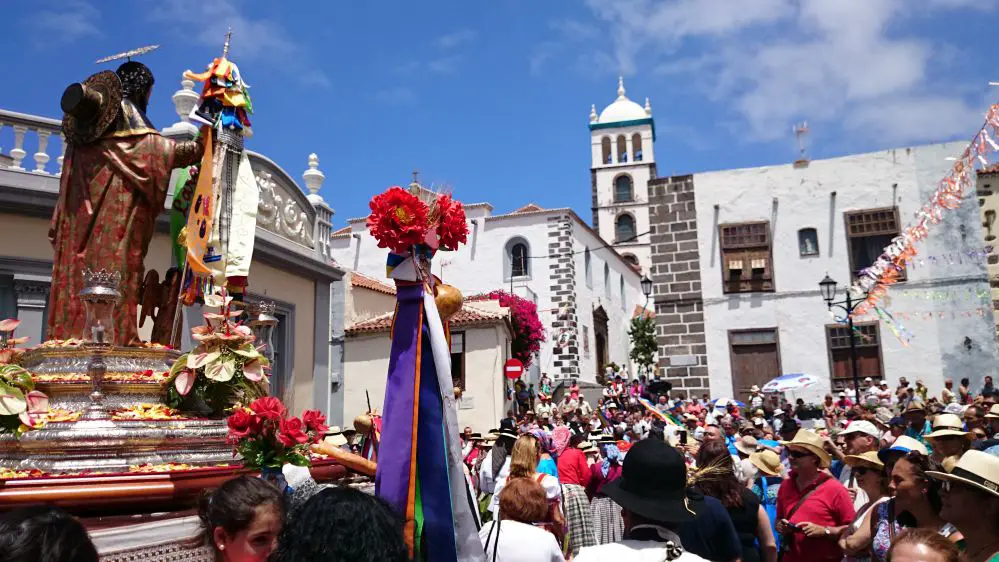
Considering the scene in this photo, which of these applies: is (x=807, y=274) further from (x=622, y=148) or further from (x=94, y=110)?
(x=622, y=148)

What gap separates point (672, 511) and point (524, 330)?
24711mm

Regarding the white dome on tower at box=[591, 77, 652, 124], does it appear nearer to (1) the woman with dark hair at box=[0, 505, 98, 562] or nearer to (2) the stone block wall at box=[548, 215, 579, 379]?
(2) the stone block wall at box=[548, 215, 579, 379]

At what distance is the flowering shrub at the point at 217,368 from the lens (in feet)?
15.3

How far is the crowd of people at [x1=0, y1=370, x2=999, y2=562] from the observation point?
1969mm

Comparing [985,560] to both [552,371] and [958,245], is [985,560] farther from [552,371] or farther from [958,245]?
[552,371]

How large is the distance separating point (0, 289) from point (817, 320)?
1808 centimetres

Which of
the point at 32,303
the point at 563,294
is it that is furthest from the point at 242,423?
the point at 563,294

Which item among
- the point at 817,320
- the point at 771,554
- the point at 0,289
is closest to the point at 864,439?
the point at 771,554

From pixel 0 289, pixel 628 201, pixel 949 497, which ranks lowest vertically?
pixel 949 497

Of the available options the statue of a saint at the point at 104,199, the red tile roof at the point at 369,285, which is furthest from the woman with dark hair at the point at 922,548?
the red tile roof at the point at 369,285

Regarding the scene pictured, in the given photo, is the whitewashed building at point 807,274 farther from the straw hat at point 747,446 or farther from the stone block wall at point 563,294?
the straw hat at point 747,446

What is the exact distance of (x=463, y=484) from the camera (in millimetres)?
3693

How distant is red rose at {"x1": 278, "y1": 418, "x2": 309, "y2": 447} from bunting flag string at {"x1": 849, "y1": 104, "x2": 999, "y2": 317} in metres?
18.2

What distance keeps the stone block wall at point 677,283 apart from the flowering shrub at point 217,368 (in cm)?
1738
